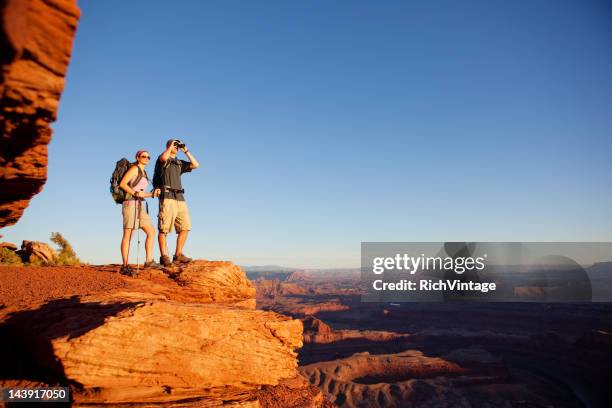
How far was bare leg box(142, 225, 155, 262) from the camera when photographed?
684cm

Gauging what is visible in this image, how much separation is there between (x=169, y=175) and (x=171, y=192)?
357 mm

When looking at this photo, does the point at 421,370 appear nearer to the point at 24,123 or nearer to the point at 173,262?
the point at 173,262

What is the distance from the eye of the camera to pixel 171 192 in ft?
23.0

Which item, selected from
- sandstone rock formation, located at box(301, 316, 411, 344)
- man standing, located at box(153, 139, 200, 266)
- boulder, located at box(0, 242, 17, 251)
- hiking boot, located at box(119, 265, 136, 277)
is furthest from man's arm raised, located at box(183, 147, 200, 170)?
sandstone rock formation, located at box(301, 316, 411, 344)

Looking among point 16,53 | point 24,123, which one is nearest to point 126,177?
point 24,123

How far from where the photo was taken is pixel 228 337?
221 inches

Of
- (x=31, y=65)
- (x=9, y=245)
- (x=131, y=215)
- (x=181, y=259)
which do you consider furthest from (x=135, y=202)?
(x=9, y=245)

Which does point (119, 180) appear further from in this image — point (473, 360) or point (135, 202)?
point (473, 360)

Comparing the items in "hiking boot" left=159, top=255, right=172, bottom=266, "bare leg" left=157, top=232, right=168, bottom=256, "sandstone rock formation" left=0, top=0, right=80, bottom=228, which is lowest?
"hiking boot" left=159, top=255, right=172, bottom=266

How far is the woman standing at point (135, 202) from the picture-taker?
654 cm

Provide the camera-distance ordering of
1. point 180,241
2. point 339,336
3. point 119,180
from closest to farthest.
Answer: point 119,180 < point 180,241 < point 339,336

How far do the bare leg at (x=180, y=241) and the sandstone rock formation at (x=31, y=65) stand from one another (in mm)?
4984

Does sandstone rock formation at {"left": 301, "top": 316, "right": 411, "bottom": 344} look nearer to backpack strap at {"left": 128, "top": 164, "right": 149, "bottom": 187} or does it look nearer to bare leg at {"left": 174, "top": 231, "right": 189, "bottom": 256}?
bare leg at {"left": 174, "top": 231, "right": 189, "bottom": 256}

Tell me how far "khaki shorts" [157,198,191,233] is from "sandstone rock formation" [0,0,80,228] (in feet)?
14.4
